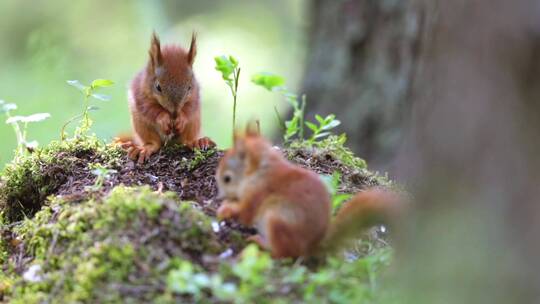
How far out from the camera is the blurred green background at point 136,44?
9.00m

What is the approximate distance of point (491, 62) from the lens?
1917mm

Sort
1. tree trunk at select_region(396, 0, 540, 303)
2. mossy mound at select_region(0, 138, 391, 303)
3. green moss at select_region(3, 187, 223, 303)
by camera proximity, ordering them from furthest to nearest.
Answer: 1. green moss at select_region(3, 187, 223, 303)
2. mossy mound at select_region(0, 138, 391, 303)
3. tree trunk at select_region(396, 0, 540, 303)

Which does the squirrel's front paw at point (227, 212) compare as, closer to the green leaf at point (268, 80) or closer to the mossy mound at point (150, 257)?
the mossy mound at point (150, 257)

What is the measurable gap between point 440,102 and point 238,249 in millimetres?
973

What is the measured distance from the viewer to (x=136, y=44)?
10953 mm

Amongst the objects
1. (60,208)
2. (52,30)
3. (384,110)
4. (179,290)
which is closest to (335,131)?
(384,110)

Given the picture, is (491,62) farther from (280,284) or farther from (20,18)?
(20,18)

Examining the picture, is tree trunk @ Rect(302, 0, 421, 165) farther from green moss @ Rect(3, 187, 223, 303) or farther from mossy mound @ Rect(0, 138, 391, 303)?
green moss @ Rect(3, 187, 223, 303)

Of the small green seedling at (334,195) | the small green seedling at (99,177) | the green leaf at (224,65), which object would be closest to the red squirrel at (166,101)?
the green leaf at (224,65)

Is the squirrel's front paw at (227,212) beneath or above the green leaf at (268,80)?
beneath

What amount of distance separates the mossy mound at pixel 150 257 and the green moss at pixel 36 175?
184mm

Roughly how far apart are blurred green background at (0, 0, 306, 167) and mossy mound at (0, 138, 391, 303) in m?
5.23

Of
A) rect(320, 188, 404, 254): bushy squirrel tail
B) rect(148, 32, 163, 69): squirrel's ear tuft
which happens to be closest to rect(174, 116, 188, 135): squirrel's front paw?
rect(148, 32, 163, 69): squirrel's ear tuft

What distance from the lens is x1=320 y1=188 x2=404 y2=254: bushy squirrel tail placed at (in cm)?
254
